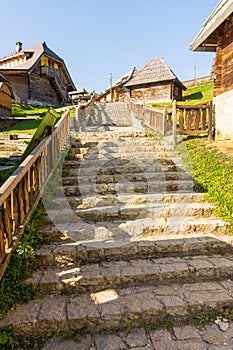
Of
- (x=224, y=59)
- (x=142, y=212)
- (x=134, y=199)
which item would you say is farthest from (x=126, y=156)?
(x=224, y=59)

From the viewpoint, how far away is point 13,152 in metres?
7.91

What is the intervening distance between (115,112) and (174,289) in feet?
53.4

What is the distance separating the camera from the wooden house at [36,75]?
981 inches

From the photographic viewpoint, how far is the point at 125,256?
3.23 m

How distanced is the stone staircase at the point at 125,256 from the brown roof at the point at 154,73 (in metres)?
23.0

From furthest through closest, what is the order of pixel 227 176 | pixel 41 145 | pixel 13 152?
pixel 13 152
pixel 227 176
pixel 41 145

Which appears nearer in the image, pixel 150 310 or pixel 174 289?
pixel 150 310

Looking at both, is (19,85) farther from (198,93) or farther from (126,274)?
(126,274)

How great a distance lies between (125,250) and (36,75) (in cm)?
2658

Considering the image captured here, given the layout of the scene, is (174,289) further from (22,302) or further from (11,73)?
(11,73)

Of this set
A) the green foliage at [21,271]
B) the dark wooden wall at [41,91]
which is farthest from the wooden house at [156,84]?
the green foliage at [21,271]

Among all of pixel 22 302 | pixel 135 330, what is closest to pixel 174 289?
pixel 135 330

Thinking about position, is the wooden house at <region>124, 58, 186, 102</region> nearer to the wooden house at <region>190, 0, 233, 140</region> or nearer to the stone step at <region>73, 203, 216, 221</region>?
the wooden house at <region>190, 0, 233, 140</region>

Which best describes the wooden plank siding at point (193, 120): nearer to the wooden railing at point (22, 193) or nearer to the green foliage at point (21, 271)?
the wooden railing at point (22, 193)
